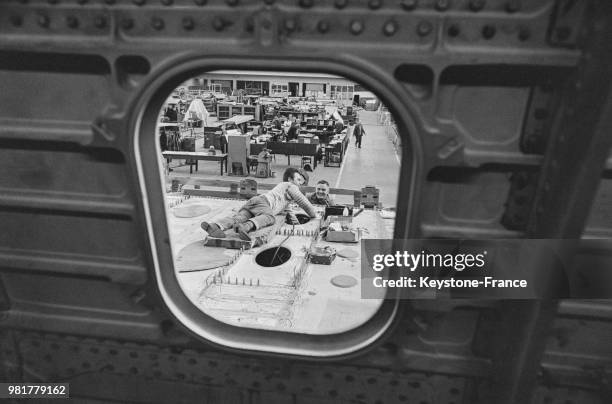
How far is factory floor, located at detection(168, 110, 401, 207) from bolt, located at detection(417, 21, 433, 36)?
733cm

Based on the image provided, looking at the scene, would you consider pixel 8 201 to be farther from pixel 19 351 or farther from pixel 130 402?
pixel 130 402

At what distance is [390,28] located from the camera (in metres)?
1.82

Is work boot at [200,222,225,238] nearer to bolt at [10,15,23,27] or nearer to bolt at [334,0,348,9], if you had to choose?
bolt at [10,15,23,27]

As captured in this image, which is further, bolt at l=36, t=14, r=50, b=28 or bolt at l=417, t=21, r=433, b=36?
bolt at l=36, t=14, r=50, b=28

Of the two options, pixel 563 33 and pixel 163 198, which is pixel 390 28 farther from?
pixel 163 198

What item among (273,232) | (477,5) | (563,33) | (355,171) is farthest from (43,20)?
(355,171)

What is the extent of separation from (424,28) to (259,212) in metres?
5.21

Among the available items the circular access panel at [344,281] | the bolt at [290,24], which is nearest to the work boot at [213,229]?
the circular access panel at [344,281]

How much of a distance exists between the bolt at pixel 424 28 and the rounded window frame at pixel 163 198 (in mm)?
225

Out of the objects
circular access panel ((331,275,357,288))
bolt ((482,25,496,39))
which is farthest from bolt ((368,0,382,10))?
circular access panel ((331,275,357,288))

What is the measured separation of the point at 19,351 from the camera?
279 centimetres

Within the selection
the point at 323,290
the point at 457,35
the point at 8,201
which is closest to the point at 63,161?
the point at 8,201

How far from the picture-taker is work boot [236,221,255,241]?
20.1 ft

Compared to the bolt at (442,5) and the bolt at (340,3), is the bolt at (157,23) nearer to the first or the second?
the bolt at (340,3)
